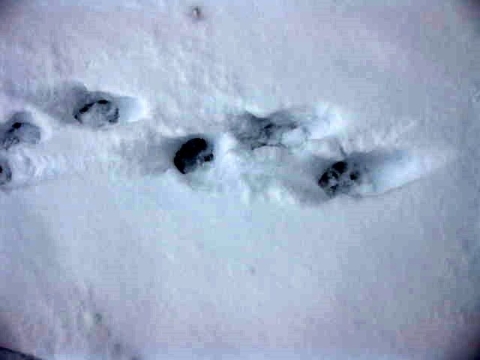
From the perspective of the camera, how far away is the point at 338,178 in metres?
0.73

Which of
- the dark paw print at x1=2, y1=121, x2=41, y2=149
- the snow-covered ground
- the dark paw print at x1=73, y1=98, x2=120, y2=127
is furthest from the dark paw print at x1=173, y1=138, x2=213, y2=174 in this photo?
the dark paw print at x1=2, y1=121, x2=41, y2=149

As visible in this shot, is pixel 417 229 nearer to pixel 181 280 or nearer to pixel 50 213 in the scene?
pixel 181 280

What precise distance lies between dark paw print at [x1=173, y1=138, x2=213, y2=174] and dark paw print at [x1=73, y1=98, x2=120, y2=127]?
0.42 ft

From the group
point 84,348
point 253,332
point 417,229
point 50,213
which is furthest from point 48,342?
point 417,229

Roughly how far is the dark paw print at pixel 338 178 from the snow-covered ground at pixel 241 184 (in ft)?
0.06

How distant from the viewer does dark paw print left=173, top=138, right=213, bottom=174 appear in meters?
0.74

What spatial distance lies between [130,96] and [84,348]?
0.43 m

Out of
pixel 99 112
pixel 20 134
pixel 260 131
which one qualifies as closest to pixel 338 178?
pixel 260 131

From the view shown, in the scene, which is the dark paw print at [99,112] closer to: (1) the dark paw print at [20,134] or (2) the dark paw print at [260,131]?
(1) the dark paw print at [20,134]

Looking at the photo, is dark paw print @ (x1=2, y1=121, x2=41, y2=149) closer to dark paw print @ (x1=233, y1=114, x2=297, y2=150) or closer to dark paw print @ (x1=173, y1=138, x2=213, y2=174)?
dark paw print @ (x1=173, y1=138, x2=213, y2=174)

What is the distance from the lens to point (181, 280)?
0.71 metres

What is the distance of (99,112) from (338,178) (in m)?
0.43

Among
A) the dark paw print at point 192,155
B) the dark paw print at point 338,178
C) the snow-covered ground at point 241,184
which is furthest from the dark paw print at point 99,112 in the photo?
the dark paw print at point 338,178

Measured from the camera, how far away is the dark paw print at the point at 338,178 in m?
0.73
